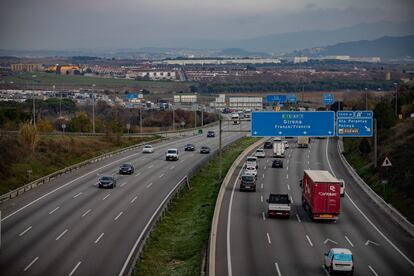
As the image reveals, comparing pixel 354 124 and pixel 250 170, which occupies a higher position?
pixel 354 124

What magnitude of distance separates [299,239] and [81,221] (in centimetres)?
1257

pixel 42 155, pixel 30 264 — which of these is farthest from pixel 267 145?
pixel 30 264

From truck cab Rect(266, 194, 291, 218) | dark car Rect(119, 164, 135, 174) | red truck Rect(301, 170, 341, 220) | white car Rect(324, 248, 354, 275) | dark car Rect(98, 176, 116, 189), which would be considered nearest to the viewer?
white car Rect(324, 248, 354, 275)

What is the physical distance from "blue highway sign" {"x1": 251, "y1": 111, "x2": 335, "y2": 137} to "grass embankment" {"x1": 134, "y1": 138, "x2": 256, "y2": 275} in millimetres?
6454

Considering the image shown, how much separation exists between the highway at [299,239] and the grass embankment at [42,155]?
58.1ft

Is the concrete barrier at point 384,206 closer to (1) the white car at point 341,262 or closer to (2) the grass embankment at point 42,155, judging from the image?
(1) the white car at point 341,262

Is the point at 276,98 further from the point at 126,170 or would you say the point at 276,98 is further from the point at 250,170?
the point at 126,170

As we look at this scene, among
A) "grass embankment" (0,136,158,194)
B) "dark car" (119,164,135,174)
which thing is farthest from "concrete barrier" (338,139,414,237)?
"grass embankment" (0,136,158,194)

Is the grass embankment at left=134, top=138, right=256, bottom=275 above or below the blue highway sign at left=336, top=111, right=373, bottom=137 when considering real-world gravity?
below

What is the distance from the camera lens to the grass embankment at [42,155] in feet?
173

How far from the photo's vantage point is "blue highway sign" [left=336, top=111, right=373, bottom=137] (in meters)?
44.5

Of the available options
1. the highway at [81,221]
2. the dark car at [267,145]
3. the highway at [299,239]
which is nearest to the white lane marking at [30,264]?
the highway at [81,221]

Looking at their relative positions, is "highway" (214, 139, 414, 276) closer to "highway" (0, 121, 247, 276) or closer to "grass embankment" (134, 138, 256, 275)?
"grass embankment" (134, 138, 256, 275)

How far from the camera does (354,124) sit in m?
44.8
